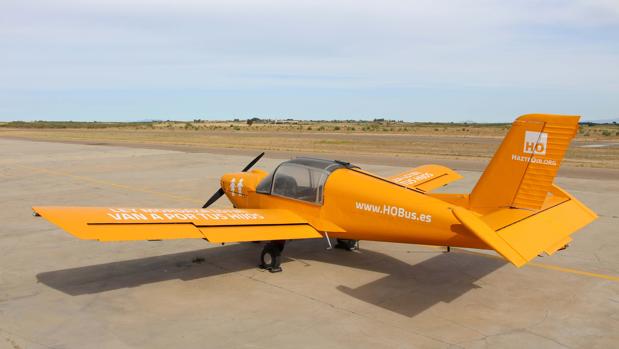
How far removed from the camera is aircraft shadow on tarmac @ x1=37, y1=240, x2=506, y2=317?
896 centimetres

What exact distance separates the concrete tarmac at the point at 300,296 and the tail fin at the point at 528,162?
180cm

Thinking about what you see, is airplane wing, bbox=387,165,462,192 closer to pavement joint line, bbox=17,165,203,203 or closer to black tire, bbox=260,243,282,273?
black tire, bbox=260,243,282,273

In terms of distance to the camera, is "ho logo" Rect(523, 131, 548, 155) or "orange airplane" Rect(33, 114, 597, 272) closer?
"orange airplane" Rect(33, 114, 597, 272)

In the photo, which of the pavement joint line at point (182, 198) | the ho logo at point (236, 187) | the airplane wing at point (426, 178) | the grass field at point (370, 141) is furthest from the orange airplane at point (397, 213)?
the grass field at point (370, 141)

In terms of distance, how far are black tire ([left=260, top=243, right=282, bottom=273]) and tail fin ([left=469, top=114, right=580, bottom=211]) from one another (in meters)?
4.10

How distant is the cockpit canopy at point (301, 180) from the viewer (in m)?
10.6

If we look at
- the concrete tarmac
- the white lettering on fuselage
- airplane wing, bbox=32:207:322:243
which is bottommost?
the concrete tarmac

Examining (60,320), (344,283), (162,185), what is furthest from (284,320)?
(162,185)

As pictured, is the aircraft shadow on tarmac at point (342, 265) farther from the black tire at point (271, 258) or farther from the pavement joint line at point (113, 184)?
the pavement joint line at point (113, 184)

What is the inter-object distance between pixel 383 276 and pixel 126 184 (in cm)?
1600

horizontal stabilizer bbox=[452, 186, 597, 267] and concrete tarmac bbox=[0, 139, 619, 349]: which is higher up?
horizontal stabilizer bbox=[452, 186, 597, 267]

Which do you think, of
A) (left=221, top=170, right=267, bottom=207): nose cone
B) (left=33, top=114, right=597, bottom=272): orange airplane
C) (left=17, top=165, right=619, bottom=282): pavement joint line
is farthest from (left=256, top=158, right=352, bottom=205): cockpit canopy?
(left=17, top=165, right=619, bottom=282): pavement joint line

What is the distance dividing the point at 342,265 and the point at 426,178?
519 cm

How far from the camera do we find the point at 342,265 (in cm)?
1078
